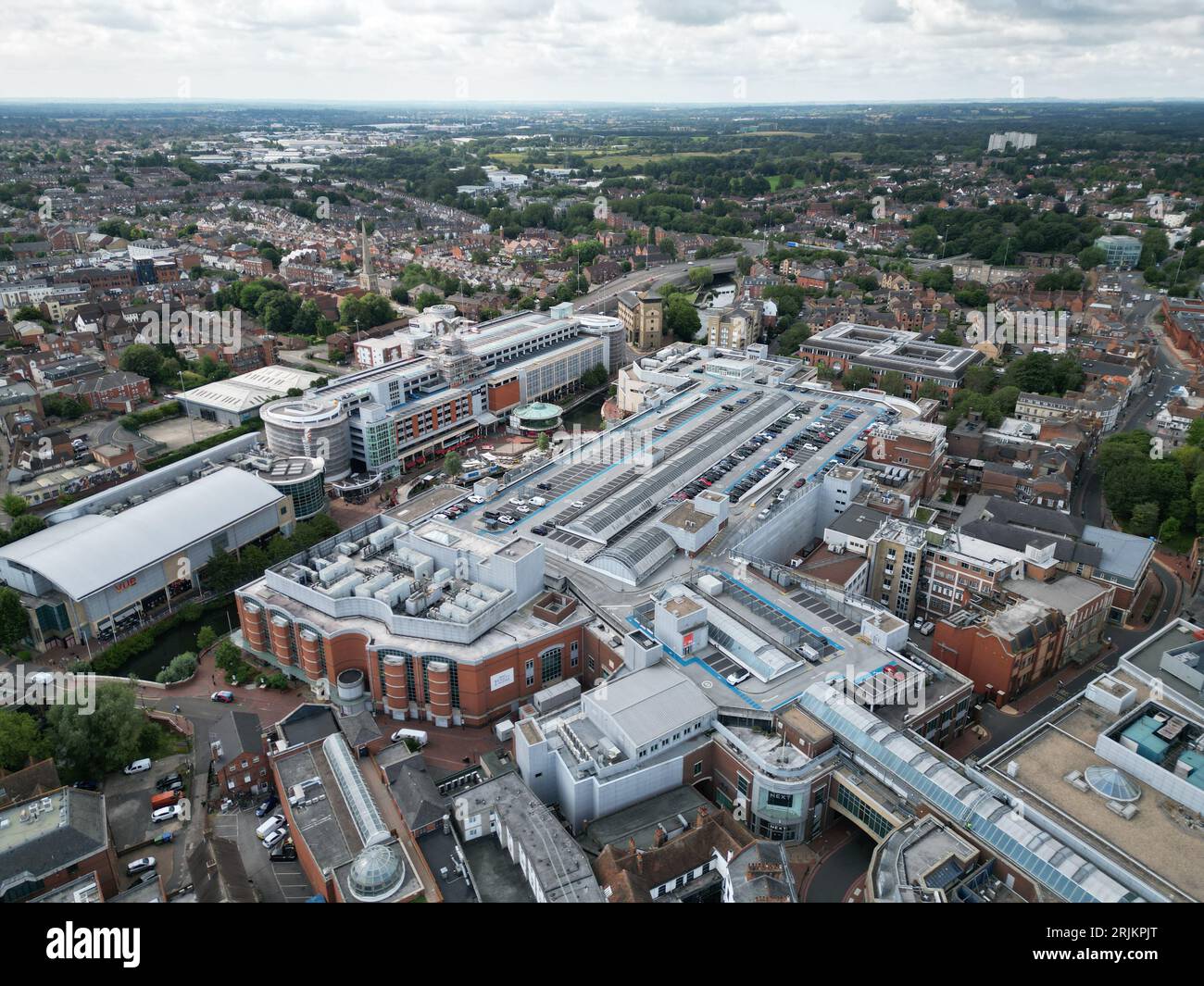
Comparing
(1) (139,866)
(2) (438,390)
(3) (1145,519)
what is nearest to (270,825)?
(1) (139,866)

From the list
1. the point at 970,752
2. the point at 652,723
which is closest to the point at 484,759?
the point at 652,723

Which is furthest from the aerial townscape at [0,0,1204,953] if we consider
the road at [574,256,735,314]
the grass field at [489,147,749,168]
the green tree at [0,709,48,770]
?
the grass field at [489,147,749,168]

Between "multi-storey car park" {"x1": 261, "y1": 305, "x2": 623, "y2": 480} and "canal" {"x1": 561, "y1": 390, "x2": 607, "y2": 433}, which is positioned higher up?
"multi-storey car park" {"x1": 261, "y1": 305, "x2": 623, "y2": 480}

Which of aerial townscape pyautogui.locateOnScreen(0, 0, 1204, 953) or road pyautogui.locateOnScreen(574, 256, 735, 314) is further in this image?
road pyautogui.locateOnScreen(574, 256, 735, 314)

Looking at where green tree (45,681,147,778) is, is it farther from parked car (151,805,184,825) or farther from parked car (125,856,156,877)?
parked car (125,856,156,877)

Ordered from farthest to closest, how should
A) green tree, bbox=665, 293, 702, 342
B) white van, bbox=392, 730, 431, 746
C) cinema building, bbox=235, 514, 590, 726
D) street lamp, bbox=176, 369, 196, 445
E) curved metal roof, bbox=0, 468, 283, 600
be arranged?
green tree, bbox=665, 293, 702, 342, street lamp, bbox=176, 369, 196, 445, curved metal roof, bbox=0, 468, 283, 600, cinema building, bbox=235, 514, 590, 726, white van, bbox=392, 730, 431, 746

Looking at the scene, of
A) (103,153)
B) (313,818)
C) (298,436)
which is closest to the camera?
(313,818)

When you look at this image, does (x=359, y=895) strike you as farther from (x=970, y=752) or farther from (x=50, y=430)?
(x=50, y=430)
